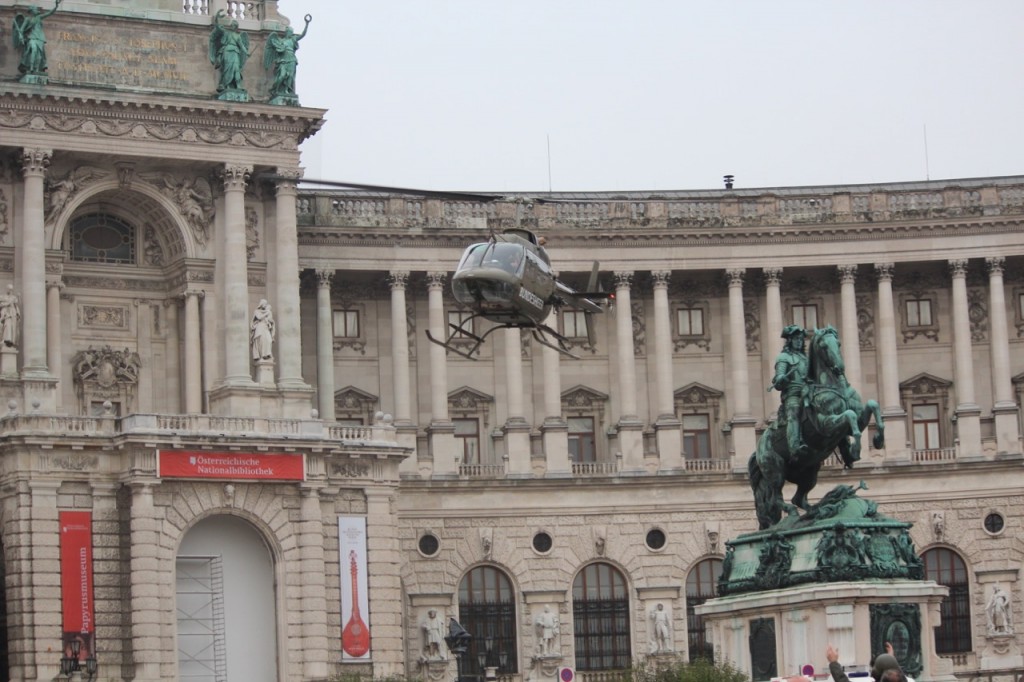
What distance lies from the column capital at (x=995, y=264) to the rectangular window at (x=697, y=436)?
36.9 ft

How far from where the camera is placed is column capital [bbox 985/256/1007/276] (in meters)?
83.8

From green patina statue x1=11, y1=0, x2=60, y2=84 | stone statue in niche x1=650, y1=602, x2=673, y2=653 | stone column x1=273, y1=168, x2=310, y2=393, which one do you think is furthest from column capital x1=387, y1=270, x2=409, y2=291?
green patina statue x1=11, y1=0, x2=60, y2=84

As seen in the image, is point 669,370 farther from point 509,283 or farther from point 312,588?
point 509,283

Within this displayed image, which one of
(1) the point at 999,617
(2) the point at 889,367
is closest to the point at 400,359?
(2) the point at 889,367

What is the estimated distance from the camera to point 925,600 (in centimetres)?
4528

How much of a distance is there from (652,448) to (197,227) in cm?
1818

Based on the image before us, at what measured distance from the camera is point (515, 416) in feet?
268

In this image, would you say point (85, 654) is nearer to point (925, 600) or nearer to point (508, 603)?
point (508, 603)

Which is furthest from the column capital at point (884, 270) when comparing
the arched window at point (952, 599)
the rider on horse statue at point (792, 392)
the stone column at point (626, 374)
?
the rider on horse statue at point (792, 392)

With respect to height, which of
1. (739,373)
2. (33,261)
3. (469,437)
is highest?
(33,261)

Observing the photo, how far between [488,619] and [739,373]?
41.4ft

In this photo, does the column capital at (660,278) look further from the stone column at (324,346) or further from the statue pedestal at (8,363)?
the statue pedestal at (8,363)

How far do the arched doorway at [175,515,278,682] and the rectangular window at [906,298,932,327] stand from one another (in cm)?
2745

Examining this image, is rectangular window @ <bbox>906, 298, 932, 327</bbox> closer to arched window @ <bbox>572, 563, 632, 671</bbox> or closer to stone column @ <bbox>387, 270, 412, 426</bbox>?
arched window @ <bbox>572, 563, 632, 671</bbox>
